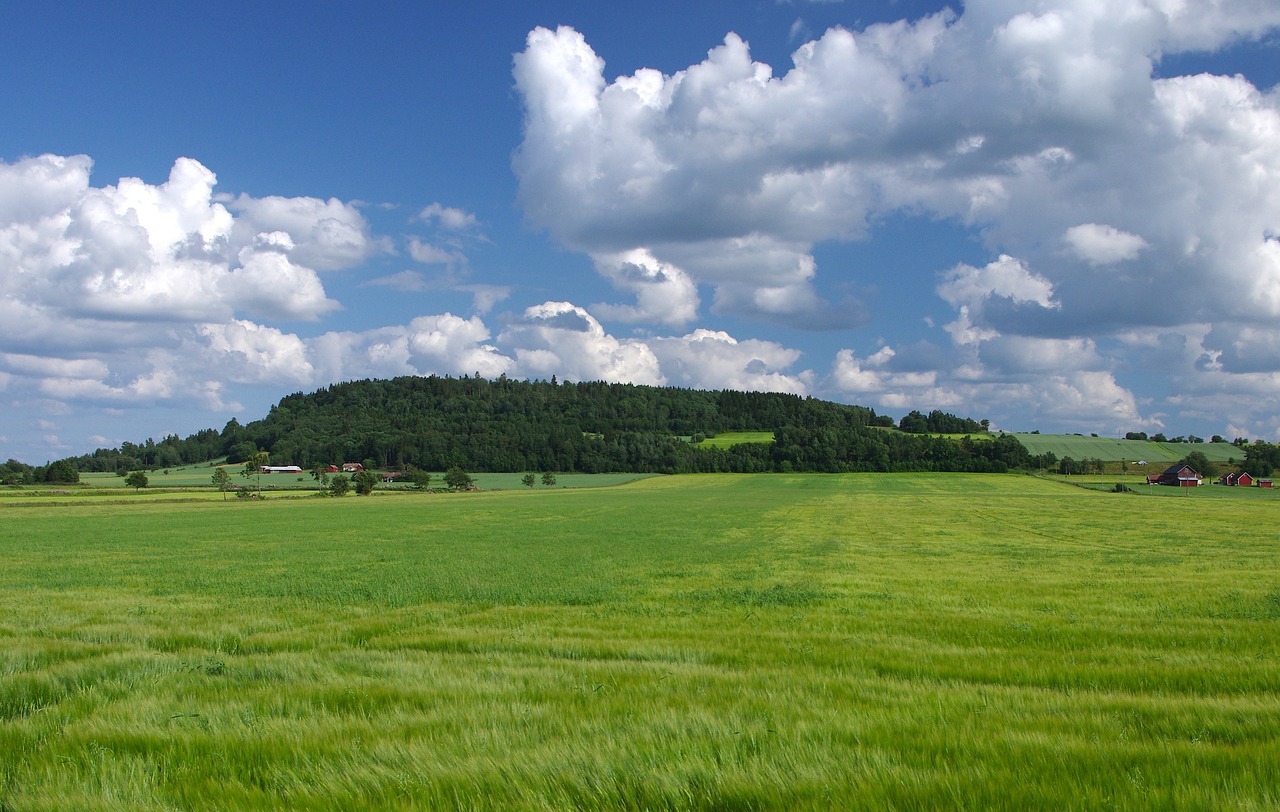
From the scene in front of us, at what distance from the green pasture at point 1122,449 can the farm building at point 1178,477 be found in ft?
34.9

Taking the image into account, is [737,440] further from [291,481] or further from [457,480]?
[291,481]

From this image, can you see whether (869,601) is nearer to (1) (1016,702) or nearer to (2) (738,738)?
(1) (1016,702)

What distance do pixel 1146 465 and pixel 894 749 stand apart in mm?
181712

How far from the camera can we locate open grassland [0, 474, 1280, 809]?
4305 mm

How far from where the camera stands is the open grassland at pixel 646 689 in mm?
4305

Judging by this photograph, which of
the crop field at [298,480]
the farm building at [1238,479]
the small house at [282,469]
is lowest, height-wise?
the farm building at [1238,479]

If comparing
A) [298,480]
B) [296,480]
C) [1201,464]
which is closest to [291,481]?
Answer: [298,480]

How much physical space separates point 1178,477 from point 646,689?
161 meters

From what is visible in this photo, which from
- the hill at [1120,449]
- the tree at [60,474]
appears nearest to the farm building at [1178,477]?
the hill at [1120,449]

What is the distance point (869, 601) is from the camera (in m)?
15.7

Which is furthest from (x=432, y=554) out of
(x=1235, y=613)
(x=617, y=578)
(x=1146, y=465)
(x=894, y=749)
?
(x=1146, y=465)

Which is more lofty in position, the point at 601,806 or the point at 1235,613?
the point at 601,806

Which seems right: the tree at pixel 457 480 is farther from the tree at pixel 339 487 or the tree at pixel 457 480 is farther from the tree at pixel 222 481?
the tree at pixel 222 481

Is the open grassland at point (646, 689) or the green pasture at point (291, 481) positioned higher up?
the open grassland at point (646, 689)
